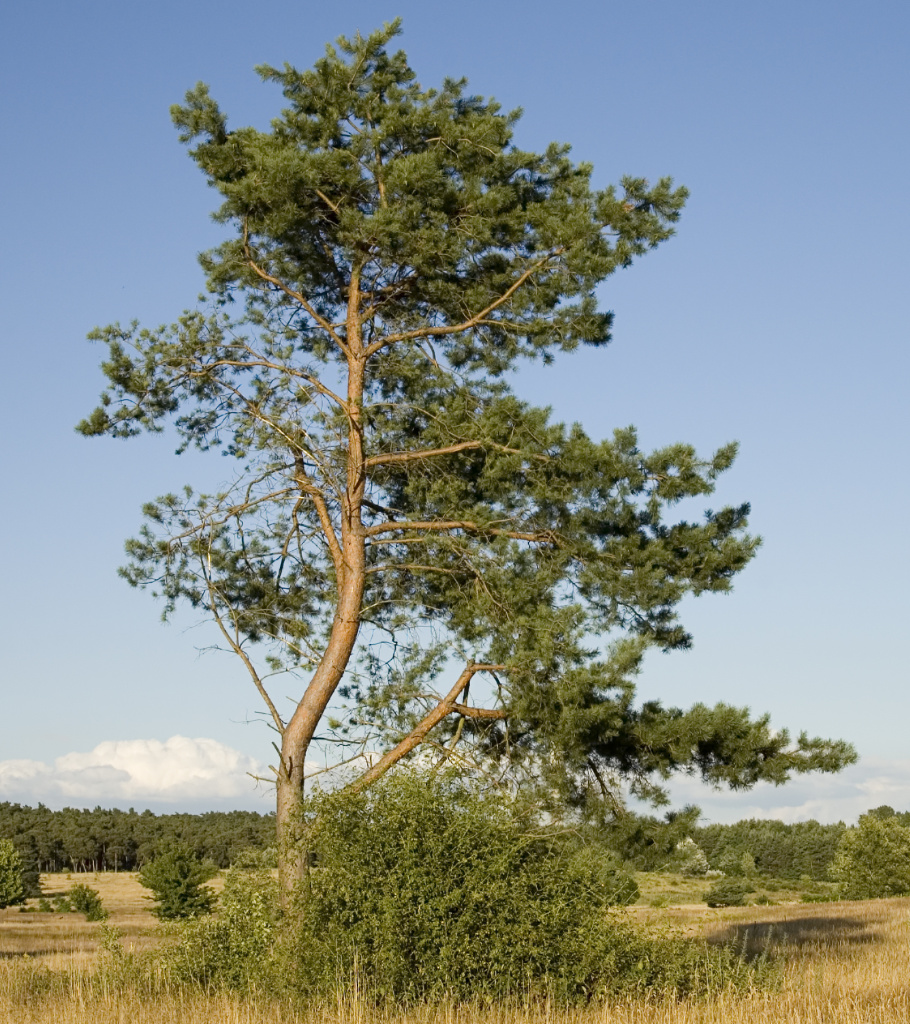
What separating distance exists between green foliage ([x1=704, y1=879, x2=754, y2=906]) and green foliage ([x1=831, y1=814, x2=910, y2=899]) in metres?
5.05

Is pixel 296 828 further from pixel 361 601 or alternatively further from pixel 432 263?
pixel 432 263

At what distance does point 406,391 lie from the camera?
52.1 feet

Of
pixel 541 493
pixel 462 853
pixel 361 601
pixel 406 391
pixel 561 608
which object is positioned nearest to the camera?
pixel 462 853

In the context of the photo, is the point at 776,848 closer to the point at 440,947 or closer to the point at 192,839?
the point at 192,839

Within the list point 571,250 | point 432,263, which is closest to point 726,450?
point 571,250

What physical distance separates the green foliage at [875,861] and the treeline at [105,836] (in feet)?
174

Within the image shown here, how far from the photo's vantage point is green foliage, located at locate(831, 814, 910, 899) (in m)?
51.1

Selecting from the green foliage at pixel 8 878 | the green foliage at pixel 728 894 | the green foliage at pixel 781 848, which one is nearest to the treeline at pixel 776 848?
the green foliage at pixel 781 848

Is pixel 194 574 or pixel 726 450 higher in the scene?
pixel 726 450

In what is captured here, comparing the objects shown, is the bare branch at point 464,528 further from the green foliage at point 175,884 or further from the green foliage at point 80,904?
the green foliage at point 80,904

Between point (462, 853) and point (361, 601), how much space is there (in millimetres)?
4535

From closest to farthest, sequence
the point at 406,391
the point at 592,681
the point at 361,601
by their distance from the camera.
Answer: the point at 592,681
the point at 361,601
the point at 406,391

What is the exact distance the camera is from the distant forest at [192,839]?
8500 centimetres

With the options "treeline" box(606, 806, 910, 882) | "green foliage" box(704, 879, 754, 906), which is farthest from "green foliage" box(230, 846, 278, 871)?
"treeline" box(606, 806, 910, 882)
